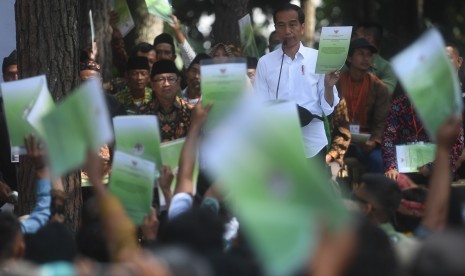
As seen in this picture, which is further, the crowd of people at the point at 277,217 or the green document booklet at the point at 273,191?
the crowd of people at the point at 277,217

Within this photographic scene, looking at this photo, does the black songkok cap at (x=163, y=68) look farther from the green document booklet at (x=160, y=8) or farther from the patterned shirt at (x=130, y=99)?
the green document booklet at (x=160, y=8)

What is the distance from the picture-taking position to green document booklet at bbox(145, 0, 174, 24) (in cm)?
1026

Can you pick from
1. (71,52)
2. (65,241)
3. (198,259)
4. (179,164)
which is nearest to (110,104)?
(71,52)

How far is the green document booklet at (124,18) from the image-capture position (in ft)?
39.5

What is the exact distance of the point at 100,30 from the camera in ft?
41.5

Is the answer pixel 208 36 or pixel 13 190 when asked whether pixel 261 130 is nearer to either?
pixel 13 190

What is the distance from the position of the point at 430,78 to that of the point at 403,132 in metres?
3.22

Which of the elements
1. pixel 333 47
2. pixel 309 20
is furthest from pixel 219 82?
pixel 309 20

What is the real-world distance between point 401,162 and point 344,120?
1949mm

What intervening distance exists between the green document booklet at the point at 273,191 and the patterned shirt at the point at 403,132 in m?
4.74

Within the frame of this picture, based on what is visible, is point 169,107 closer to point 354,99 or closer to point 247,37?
point 247,37

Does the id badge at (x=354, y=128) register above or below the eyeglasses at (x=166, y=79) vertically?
below

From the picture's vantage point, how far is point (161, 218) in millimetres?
Answer: 7262

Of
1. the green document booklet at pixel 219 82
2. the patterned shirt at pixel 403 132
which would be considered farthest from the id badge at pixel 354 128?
the green document booklet at pixel 219 82
